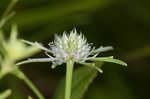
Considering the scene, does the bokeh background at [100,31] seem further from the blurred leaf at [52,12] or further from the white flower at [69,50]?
the white flower at [69,50]

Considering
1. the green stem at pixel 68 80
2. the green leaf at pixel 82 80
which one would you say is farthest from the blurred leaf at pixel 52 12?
the green stem at pixel 68 80

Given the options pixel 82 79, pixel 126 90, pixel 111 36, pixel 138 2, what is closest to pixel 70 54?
pixel 82 79

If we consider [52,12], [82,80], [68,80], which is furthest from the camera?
[52,12]

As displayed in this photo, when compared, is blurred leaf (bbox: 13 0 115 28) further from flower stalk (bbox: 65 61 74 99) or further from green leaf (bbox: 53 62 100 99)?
flower stalk (bbox: 65 61 74 99)

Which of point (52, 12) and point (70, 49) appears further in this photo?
point (52, 12)

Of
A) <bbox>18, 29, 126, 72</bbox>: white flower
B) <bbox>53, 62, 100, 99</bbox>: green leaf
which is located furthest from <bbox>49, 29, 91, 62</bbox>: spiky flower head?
<bbox>53, 62, 100, 99</bbox>: green leaf

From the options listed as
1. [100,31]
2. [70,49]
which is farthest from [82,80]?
[100,31]

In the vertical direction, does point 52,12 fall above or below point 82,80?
above

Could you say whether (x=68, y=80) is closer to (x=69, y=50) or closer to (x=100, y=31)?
(x=69, y=50)
